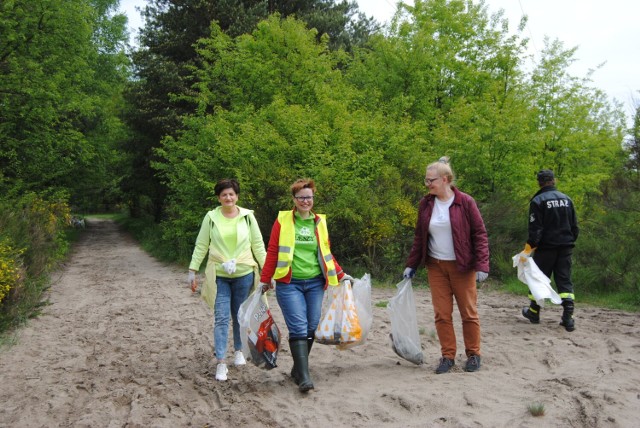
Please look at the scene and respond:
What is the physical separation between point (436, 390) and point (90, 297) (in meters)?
7.97

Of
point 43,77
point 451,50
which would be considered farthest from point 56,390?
point 451,50

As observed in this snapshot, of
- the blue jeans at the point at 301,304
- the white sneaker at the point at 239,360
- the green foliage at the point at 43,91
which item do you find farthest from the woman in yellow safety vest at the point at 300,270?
the green foliage at the point at 43,91

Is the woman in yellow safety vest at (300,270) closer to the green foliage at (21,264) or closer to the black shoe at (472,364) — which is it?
the black shoe at (472,364)

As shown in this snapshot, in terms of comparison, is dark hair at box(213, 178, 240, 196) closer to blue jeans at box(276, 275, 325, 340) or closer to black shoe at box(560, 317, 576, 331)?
blue jeans at box(276, 275, 325, 340)

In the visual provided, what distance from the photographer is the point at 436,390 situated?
4.34m

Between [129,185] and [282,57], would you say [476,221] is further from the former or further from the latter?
[129,185]

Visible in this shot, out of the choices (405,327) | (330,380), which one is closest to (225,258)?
(330,380)

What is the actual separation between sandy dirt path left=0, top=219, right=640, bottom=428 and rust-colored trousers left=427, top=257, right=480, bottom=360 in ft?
0.97

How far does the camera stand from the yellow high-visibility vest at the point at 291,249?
4.62 metres

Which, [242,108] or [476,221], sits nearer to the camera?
[476,221]

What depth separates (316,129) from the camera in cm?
1332

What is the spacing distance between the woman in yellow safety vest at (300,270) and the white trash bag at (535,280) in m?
2.68

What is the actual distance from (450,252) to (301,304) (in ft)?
4.68

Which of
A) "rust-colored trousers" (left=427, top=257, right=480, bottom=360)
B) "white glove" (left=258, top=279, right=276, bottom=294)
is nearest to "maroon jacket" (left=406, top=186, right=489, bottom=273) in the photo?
"rust-colored trousers" (left=427, top=257, right=480, bottom=360)
